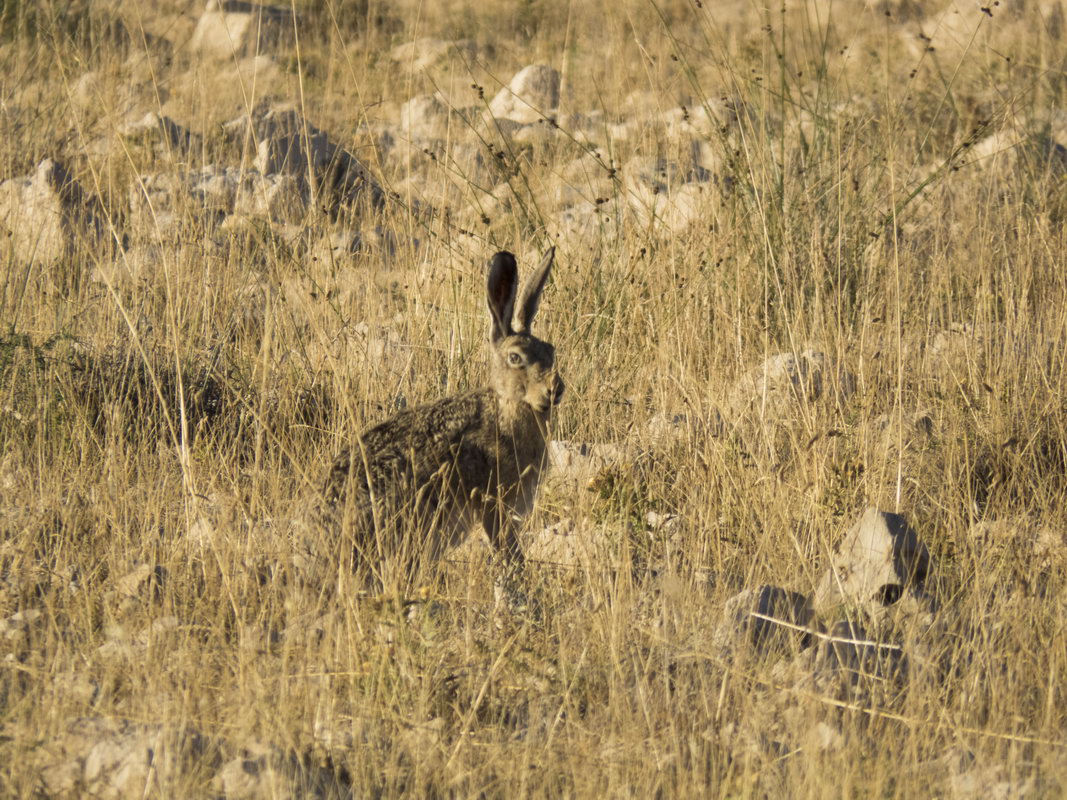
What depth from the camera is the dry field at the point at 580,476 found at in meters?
2.92

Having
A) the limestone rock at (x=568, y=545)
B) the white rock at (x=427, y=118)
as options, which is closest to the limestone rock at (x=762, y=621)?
the limestone rock at (x=568, y=545)

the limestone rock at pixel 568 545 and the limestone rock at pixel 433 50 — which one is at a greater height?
the limestone rock at pixel 433 50

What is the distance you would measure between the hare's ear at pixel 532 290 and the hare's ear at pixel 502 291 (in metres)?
0.05

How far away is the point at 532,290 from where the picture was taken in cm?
458

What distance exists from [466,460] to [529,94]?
7163 mm

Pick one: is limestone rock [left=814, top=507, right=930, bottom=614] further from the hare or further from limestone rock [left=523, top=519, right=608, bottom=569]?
the hare

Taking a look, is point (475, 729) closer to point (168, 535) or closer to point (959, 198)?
point (168, 535)

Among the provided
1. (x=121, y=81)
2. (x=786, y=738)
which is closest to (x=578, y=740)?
(x=786, y=738)

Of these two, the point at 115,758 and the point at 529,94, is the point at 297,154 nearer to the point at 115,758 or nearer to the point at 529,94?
the point at 529,94

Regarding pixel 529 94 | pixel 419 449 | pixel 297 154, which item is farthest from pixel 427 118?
pixel 419 449

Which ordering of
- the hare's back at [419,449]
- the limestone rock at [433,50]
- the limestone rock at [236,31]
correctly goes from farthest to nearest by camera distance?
the limestone rock at [236,31]
the limestone rock at [433,50]
the hare's back at [419,449]

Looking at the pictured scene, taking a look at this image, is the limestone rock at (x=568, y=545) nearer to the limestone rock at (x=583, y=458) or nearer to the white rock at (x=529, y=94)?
the limestone rock at (x=583, y=458)

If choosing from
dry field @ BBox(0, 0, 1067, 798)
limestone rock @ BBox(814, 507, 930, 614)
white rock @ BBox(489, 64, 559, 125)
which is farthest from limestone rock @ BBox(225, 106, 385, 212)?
limestone rock @ BBox(814, 507, 930, 614)

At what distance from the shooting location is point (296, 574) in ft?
12.0
